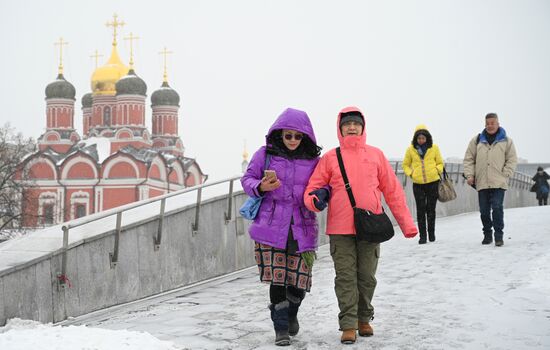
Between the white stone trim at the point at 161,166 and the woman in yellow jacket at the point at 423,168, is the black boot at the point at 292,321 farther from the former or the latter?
the white stone trim at the point at 161,166

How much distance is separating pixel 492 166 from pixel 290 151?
15.6ft

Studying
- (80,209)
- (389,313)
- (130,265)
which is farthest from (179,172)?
(389,313)

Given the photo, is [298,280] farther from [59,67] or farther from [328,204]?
[59,67]

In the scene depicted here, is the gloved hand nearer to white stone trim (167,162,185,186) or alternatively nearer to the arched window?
white stone trim (167,162,185,186)

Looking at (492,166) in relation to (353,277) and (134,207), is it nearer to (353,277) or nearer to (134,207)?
(134,207)

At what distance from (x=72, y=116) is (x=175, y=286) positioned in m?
55.7

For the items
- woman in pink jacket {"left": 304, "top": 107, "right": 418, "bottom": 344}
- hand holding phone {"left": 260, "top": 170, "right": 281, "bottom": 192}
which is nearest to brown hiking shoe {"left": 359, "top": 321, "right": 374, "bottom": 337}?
woman in pink jacket {"left": 304, "top": 107, "right": 418, "bottom": 344}

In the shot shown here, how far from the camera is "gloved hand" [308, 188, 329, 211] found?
4.86 meters

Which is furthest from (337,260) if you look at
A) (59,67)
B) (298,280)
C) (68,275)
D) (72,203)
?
(59,67)

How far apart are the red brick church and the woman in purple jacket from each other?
45111 millimetres

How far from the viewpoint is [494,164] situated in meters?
9.12

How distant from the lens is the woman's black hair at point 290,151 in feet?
16.9

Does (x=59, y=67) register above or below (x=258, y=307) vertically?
above

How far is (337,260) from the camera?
5062 millimetres
